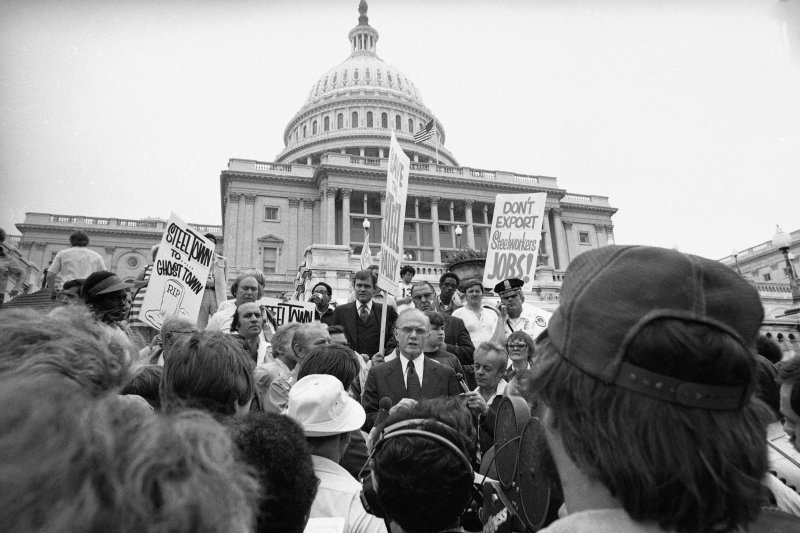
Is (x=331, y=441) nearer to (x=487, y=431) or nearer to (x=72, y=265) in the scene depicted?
(x=487, y=431)

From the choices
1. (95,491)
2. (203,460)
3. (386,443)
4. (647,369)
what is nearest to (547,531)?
(647,369)

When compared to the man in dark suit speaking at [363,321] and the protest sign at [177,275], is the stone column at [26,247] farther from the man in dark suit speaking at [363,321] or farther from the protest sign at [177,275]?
the man in dark suit speaking at [363,321]

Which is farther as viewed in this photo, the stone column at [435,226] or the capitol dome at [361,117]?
the capitol dome at [361,117]

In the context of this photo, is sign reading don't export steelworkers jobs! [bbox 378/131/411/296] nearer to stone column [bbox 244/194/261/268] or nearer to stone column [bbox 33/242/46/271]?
stone column [bbox 244/194/261/268]

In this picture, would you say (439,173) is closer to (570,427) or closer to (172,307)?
(172,307)

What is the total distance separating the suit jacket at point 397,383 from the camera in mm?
5152

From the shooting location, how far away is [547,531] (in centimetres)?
109

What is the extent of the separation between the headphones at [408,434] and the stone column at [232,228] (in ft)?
148

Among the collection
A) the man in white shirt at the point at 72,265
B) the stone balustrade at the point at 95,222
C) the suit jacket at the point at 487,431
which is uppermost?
the stone balustrade at the point at 95,222

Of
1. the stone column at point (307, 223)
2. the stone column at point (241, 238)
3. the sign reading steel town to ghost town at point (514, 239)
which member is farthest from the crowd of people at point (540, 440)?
the stone column at point (307, 223)

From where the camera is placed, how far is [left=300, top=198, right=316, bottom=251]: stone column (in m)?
47.8

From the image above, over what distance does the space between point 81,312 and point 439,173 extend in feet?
166

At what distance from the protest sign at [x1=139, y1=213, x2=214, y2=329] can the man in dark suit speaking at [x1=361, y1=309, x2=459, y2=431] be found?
3.23 meters

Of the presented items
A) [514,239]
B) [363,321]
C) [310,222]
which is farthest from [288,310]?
[310,222]
